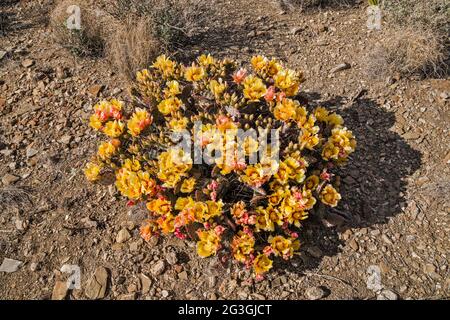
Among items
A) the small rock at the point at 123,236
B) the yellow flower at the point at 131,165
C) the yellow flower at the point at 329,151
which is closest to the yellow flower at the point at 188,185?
the yellow flower at the point at 131,165

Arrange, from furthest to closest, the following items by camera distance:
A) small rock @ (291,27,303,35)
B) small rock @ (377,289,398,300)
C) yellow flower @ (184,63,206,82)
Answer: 1. small rock @ (291,27,303,35)
2. yellow flower @ (184,63,206,82)
3. small rock @ (377,289,398,300)

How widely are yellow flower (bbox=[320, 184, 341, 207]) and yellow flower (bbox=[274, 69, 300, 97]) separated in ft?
2.39

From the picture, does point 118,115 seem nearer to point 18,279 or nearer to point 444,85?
point 18,279

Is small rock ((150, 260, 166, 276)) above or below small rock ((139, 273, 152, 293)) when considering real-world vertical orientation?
above

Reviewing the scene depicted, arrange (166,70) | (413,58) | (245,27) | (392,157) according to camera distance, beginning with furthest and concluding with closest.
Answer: (245,27)
(413,58)
(392,157)
(166,70)

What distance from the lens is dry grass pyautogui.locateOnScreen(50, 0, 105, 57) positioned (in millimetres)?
4223

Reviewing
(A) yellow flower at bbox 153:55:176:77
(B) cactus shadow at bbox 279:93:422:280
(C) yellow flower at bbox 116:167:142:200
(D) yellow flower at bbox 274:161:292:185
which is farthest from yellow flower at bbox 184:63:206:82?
(B) cactus shadow at bbox 279:93:422:280

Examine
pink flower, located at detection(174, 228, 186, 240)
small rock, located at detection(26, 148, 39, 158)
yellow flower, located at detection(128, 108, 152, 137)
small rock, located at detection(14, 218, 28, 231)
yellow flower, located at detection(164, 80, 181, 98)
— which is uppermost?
yellow flower, located at detection(164, 80, 181, 98)

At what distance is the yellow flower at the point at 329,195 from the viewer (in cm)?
281

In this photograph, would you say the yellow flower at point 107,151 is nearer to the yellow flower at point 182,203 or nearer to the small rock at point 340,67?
the yellow flower at point 182,203

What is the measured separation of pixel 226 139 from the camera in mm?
2701

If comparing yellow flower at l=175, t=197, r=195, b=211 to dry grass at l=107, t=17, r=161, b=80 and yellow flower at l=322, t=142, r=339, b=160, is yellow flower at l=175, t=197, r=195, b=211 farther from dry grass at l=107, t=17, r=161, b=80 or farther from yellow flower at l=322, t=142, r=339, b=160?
dry grass at l=107, t=17, r=161, b=80

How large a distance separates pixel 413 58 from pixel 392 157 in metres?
1.03

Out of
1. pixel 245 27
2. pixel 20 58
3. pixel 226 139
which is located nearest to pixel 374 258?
pixel 226 139
